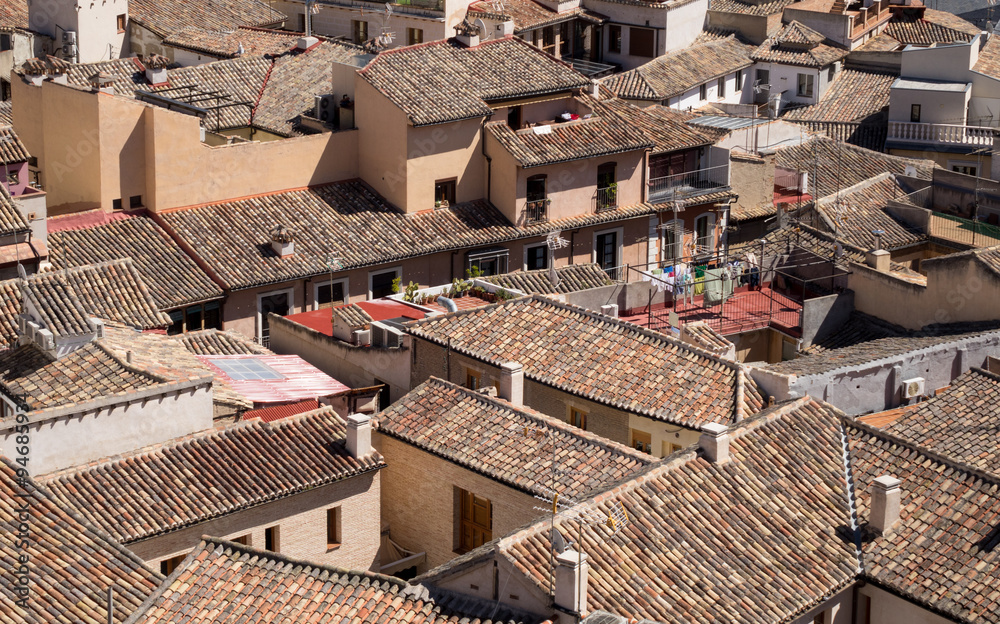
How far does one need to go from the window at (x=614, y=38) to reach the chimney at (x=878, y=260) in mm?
28120

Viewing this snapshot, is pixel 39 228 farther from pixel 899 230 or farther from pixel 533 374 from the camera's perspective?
pixel 899 230

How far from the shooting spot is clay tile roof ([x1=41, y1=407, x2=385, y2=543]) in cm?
3103

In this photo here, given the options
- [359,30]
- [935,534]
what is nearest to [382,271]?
[359,30]

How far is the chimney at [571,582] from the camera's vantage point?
25.8 meters

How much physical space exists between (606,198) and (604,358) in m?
17.9

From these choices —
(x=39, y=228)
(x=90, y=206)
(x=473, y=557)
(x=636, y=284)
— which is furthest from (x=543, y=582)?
(x=90, y=206)

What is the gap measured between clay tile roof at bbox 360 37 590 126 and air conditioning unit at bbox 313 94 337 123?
2.30 meters

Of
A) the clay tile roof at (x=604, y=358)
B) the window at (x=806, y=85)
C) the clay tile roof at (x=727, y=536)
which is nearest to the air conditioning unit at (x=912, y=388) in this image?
the clay tile roof at (x=604, y=358)

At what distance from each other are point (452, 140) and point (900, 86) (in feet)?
72.8

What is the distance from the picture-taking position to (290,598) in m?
27.5

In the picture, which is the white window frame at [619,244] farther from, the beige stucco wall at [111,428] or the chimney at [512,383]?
the beige stucco wall at [111,428]

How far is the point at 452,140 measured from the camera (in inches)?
2055

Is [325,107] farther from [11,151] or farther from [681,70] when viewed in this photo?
[681,70]

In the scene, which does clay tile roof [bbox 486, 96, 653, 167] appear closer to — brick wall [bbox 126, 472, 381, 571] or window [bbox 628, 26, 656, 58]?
window [bbox 628, 26, 656, 58]
